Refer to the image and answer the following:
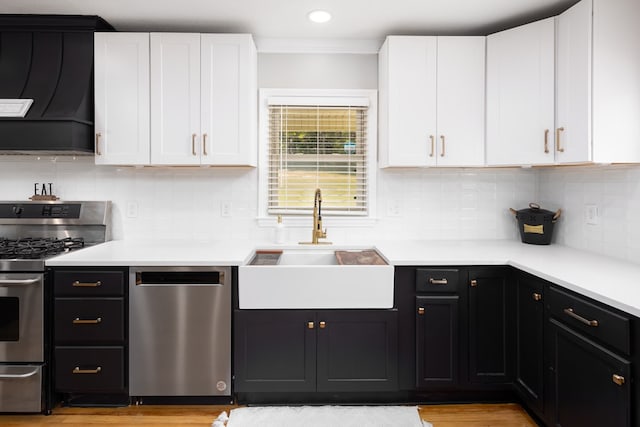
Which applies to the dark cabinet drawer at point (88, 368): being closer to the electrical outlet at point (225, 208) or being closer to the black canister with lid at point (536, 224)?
the electrical outlet at point (225, 208)

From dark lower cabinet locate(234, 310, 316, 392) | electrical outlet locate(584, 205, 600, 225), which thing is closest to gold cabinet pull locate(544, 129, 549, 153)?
electrical outlet locate(584, 205, 600, 225)

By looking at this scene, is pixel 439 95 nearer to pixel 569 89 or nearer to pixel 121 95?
pixel 569 89

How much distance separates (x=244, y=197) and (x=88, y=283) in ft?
3.88

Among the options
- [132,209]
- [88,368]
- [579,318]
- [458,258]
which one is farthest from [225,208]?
[579,318]

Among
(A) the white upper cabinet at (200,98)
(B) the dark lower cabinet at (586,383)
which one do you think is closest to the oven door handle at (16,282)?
(A) the white upper cabinet at (200,98)

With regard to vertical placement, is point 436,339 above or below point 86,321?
below

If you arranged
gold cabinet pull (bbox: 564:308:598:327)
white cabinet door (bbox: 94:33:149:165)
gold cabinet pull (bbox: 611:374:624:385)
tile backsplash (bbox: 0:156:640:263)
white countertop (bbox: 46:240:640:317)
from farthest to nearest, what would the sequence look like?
tile backsplash (bbox: 0:156:640:263)
white cabinet door (bbox: 94:33:149:165)
white countertop (bbox: 46:240:640:317)
gold cabinet pull (bbox: 564:308:598:327)
gold cabinet pull (bbox: 611:374:624:385)

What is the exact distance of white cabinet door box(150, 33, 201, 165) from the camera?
2.67m

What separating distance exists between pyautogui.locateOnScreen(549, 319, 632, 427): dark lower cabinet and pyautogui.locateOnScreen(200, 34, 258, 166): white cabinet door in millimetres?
2054

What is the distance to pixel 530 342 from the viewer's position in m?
2.16

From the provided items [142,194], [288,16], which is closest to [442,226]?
[288,16]

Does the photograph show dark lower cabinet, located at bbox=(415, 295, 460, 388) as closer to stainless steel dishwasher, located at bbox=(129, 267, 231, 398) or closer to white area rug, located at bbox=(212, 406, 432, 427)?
white area rug, located at bbox=(212, 406, 432, 427)

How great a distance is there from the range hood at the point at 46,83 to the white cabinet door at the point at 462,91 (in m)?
2.29

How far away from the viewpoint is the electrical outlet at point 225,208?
3041mm
